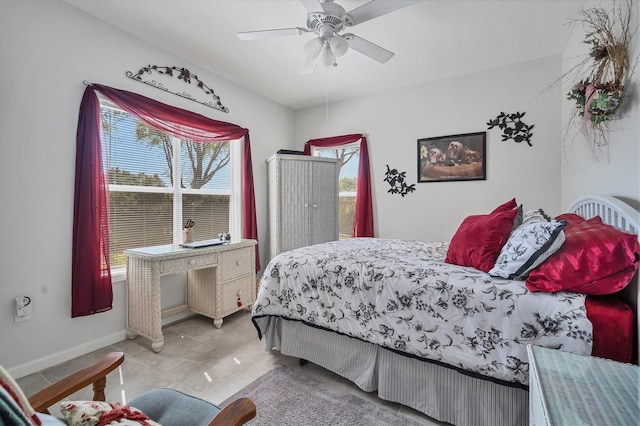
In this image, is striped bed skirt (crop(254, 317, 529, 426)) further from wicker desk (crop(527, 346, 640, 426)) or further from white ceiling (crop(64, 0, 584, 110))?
white ceiling (crop(64, 0, 584, 110))

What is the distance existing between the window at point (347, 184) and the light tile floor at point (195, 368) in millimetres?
2074

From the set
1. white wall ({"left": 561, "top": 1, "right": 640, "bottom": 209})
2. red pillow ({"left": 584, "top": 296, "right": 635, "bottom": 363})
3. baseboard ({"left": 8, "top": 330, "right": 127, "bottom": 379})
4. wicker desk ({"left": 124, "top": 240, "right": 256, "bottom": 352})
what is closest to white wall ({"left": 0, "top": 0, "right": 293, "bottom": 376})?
baseboard ({"left": 8, "top": 330, "right": 127, "bottom": 379})

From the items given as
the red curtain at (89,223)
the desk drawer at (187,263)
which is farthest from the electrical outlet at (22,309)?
the desk drawer at (187,263)

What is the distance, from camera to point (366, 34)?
8.26ft

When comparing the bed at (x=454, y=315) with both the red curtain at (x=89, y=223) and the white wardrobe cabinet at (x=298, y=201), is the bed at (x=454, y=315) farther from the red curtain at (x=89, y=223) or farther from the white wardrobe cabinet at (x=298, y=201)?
the white wardrobe cabinet at (x=298, y=201)

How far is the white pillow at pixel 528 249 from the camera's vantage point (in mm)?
1325

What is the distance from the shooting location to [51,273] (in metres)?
2.10

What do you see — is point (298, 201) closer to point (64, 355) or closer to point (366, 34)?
point (366, 34)

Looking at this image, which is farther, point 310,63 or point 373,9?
point 310,63

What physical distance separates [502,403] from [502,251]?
0.74 metres

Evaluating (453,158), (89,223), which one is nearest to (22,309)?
(89,223)

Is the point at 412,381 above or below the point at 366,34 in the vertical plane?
below

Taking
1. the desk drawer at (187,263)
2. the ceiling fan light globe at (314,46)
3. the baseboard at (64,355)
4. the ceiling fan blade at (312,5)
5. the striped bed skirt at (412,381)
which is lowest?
the baseboard at (64,355)

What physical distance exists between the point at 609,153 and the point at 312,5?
1.99 m
